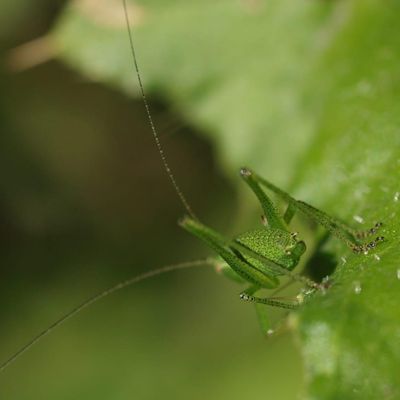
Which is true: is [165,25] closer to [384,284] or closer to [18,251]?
[18,251]

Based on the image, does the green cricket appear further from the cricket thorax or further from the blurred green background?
the blurred green background

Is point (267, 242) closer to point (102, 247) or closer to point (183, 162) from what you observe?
point (183, 162)

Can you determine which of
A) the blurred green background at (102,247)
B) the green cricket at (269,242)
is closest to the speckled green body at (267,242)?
the green cricket at (269,242)

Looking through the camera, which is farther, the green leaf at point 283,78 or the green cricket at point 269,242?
the green leaf at point 283,78

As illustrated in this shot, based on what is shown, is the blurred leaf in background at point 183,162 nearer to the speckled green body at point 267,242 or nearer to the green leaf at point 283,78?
the green leaf at point 283,78

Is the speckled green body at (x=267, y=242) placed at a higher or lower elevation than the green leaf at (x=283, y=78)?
lower

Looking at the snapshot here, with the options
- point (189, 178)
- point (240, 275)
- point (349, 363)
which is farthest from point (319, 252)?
point (189, 178)

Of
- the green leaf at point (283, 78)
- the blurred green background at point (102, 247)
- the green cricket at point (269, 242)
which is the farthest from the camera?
the blurred green background at point (102, 247)
